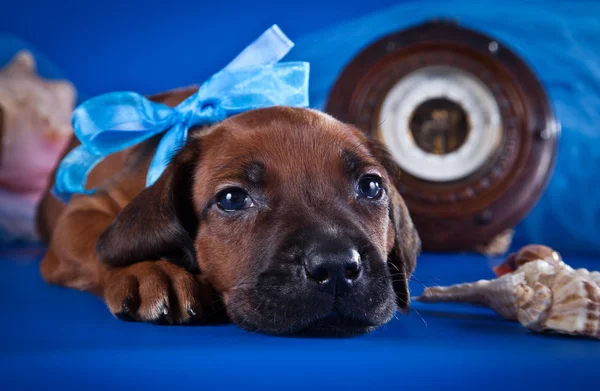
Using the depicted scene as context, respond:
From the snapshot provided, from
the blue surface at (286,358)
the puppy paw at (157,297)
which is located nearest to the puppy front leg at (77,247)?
the puppy paw at (157,297)

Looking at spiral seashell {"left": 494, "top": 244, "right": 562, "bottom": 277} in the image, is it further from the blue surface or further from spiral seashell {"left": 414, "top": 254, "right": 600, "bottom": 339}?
the blue surface

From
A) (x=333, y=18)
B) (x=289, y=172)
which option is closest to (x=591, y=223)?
(x=333, y=18)

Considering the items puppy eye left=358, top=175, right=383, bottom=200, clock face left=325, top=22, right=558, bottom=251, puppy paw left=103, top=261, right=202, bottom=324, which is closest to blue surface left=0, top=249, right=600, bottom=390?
puppy paw left=103, top=261, right=202, bottom=324

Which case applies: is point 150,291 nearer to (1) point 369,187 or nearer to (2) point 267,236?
(2) point 267,236

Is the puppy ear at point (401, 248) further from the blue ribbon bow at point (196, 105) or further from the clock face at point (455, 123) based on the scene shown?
the clock face at point (455, 123)

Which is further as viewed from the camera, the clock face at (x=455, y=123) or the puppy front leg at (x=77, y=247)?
the clock face at (x=455, y=123)

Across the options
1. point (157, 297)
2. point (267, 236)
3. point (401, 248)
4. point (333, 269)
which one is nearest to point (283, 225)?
point (267, 236)

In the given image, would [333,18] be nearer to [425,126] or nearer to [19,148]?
[425,126]
